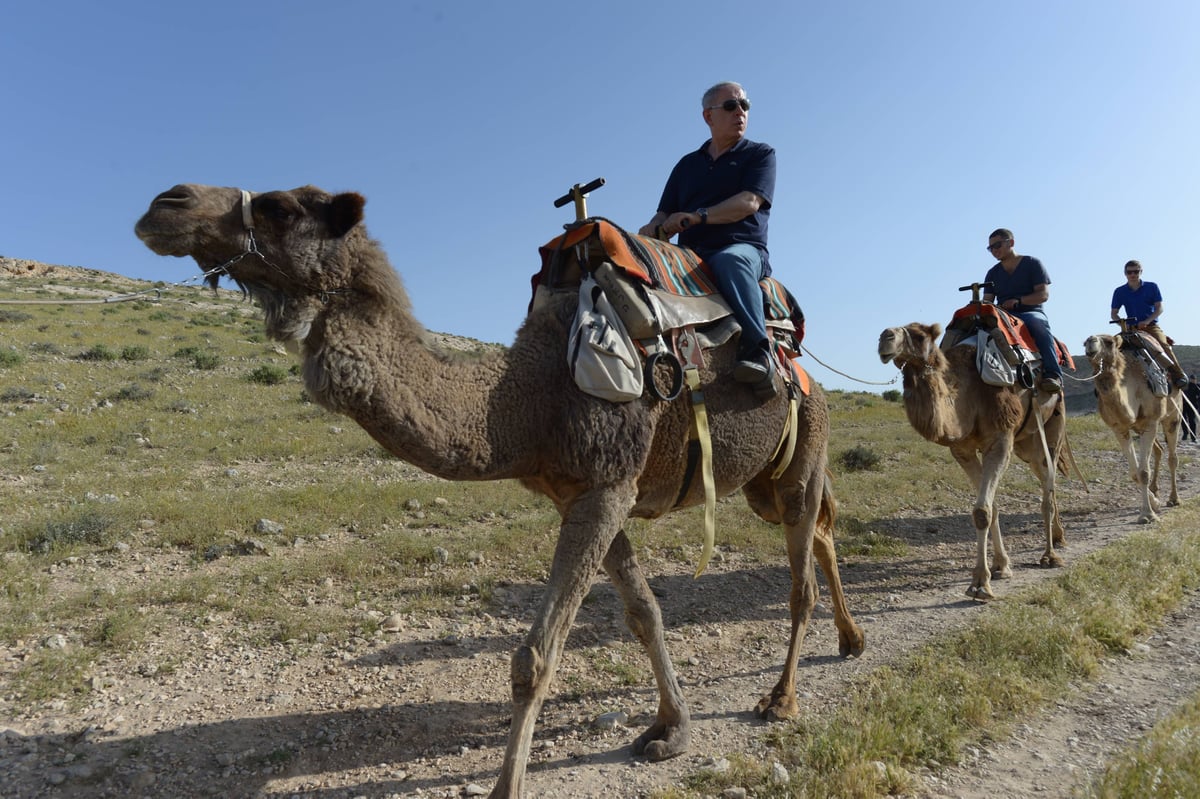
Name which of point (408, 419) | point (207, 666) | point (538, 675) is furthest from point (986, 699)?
point (207, 666)

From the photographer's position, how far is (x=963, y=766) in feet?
11.6

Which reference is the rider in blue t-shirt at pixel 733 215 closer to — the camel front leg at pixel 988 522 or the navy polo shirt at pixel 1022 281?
the camel front leg at pixel 988 522

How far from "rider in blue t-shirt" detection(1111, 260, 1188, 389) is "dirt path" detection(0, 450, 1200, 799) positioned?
8062mm

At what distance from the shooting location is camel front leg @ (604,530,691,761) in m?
3.88

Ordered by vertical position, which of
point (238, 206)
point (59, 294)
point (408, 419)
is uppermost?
point (59, 294)

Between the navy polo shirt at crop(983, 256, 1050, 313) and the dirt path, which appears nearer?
the dirt path

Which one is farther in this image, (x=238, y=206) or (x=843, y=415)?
(x=843, y=415)

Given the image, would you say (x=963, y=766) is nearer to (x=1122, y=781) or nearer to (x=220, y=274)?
(x=1122, y=781)

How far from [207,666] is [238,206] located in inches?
134

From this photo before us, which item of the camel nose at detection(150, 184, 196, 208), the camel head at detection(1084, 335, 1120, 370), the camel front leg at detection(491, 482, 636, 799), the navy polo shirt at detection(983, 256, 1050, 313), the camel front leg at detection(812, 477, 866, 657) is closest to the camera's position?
the camel nose at detection(150, 184, 196, 208)

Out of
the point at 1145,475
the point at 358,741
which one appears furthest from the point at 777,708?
the point at 1145,475

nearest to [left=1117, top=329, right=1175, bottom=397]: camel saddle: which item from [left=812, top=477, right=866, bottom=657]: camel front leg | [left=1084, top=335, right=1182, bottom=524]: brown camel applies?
[left=1084, top=335, right=1182, bottom=524]: brown camel

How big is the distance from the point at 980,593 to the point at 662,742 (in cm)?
439

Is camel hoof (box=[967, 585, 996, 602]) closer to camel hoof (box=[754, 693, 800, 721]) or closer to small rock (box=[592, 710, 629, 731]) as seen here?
camel hoof (box=[754, 693, 800, 721])
